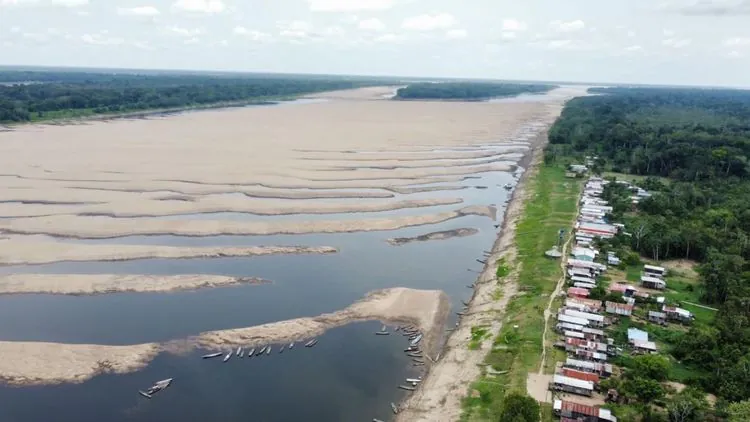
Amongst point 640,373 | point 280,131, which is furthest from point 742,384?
point 280,131

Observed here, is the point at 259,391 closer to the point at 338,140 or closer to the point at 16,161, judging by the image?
the point at 16,161

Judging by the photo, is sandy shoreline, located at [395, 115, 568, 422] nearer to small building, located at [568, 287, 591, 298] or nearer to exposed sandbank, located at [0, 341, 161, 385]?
small building, located at [568, 287, 591, 298]

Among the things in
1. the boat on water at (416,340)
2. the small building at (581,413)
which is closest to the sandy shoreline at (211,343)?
the boat on water at (416,340)

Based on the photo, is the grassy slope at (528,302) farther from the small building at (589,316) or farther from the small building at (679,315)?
the small building at (679,315)

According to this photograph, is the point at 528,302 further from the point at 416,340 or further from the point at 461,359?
the point at 416,340

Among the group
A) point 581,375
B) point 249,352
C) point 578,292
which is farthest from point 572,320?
point 249,352

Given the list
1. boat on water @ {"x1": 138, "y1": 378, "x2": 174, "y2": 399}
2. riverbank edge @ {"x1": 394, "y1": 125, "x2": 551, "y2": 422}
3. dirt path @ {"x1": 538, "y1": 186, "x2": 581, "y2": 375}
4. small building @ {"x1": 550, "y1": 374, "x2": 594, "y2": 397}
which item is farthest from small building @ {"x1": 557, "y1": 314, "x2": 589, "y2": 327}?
boat on water @ {"x1": 138, "y1": 378, "x2": 174, "y2": 399}
